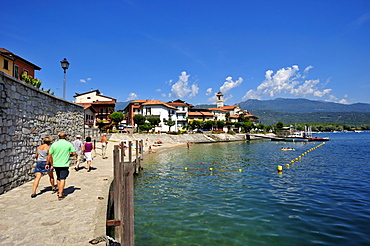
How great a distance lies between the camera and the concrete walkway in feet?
17.7

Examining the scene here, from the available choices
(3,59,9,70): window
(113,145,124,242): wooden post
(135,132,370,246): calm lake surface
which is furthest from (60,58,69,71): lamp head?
(3,59,9,70): window

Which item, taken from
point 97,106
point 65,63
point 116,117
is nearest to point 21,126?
point 65,63

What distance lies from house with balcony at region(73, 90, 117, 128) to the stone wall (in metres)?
41.9

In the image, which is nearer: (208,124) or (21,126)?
(21,126)

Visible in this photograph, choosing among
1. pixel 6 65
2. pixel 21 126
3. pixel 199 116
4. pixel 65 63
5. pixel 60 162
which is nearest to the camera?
pixel 60 162

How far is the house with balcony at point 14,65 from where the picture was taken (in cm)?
3206

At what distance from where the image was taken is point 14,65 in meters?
34.7

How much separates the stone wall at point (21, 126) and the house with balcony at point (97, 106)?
1648 inches

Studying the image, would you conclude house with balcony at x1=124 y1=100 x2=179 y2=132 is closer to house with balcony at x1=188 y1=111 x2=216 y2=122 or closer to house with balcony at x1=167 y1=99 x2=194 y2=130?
house with balcony at x1=167 y1=99 x2=194 y2=130

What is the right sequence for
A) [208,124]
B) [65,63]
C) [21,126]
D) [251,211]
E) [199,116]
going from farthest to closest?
[199,116] → [208,124] → [65,63] → [251,211] → [21,126]

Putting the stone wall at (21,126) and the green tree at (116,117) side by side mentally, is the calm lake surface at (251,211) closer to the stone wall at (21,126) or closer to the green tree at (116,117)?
the stone wall at (21,126)

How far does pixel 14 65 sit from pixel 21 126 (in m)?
31.7

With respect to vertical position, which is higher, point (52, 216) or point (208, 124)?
point (208, 124)

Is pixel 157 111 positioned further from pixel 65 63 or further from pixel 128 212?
pixel 128 212
